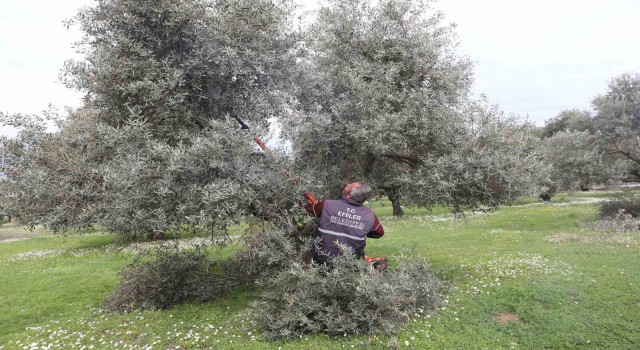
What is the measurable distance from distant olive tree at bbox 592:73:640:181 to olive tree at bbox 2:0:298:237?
94.0 feet

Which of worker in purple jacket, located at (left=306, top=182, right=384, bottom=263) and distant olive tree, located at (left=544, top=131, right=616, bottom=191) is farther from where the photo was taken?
distant olive tree, located at (left=544, top=131, right=616, bottom=191)

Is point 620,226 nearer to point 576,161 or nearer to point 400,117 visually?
point 576,161

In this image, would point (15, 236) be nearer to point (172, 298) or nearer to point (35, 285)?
point (35, 285)

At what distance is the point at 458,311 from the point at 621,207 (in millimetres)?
27206

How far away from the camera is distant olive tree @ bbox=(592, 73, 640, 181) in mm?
28750

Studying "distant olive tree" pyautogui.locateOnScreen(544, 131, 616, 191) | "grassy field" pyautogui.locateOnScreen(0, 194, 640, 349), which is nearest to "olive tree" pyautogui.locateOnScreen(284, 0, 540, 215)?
"grassy field" pyautogui.locateOnScreen(0, 194, 640, 349)

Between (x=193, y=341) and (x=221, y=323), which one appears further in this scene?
(x=221, y=323)

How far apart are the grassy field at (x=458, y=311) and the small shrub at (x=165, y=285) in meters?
0.49

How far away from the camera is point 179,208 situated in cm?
861

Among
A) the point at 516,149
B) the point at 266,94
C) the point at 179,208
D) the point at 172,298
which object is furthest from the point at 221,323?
the point at 516,149

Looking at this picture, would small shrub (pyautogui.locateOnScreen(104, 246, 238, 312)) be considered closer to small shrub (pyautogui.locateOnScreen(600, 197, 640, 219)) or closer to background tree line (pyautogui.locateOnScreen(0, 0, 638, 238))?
background tree line (pyautogui.locateOnScreen(0, 0, 638, 238))

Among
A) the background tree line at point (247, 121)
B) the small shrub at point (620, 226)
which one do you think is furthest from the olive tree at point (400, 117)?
the small shrub at point (620, 226)

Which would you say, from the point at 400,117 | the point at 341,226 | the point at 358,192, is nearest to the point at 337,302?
the point at 341,226

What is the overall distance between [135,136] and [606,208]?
3338 centimetres
